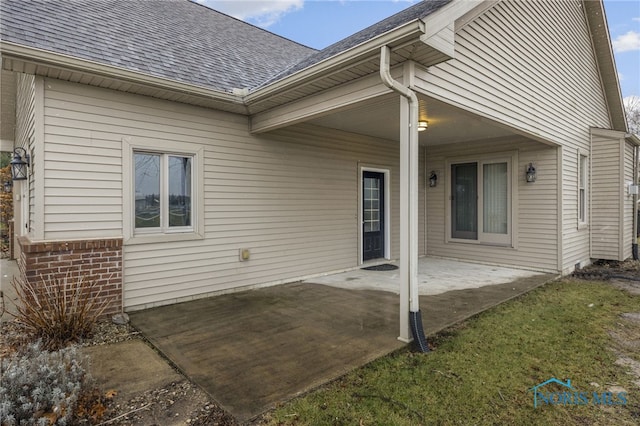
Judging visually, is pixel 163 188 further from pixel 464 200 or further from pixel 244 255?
pixel 464 200

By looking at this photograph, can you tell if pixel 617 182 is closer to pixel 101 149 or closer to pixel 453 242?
pixel 453 242

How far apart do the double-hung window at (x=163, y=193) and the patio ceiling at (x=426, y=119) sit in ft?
7.73

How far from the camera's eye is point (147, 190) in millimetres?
4719

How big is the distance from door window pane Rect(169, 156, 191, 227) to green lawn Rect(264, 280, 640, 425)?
333cm

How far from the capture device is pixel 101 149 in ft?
14.0

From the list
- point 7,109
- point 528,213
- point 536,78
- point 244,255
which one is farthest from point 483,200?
point 7,109

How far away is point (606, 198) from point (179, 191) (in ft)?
29.3

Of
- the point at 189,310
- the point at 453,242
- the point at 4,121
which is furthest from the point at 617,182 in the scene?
the point at 4,121

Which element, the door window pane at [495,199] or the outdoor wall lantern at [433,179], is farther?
the outdoor wall lantern at [433,179]

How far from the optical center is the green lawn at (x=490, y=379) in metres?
2.32

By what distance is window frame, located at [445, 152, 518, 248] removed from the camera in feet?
24.0

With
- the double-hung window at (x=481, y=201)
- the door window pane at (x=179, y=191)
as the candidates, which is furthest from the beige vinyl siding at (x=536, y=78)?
the door window pane at (x=179, y=191)

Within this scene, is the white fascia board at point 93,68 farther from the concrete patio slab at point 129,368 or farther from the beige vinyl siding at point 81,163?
the concrete patio slab at point 129,368

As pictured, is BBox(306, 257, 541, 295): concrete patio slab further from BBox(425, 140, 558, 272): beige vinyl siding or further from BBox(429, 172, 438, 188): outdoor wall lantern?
BBox(429, 172, 438, 188): outdoor wall lantern
